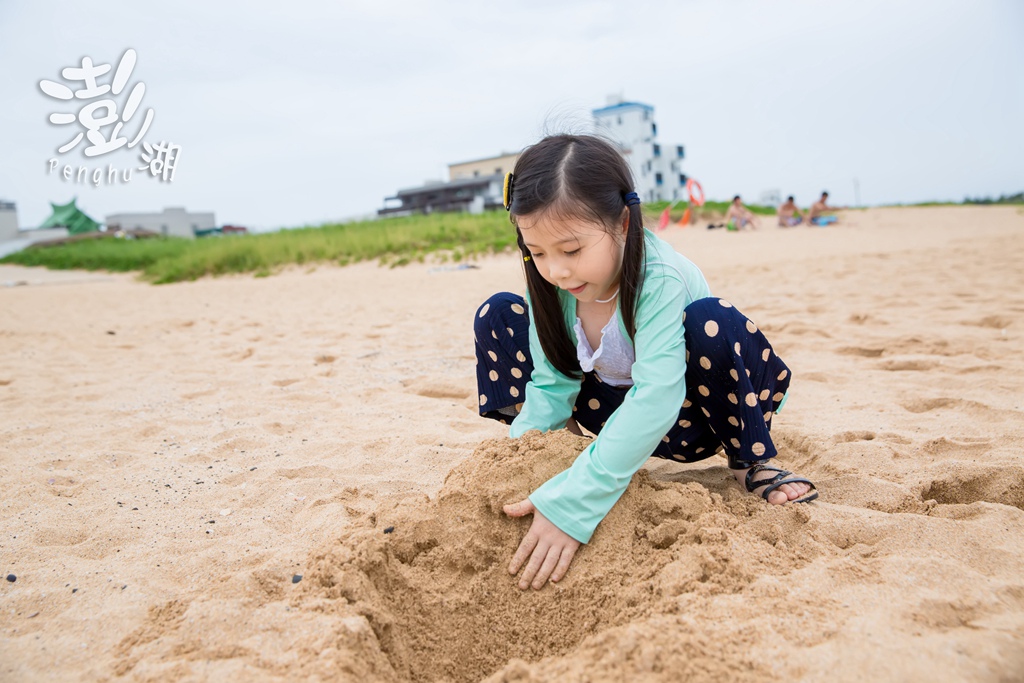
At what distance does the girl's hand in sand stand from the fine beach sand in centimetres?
3

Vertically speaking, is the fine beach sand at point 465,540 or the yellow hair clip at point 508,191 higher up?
the yellow hair clip at point 508,191

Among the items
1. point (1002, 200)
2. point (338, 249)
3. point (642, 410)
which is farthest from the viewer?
point (1002, 200)

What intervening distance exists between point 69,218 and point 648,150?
81.0 ft

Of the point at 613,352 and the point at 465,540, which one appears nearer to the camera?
the point at 465,540

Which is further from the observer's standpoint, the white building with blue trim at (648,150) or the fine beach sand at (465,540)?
the white building with blue trim at (648,150)

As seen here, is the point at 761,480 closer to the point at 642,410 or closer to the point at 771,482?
the point at 771,482

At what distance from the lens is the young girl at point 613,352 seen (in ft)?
4.86

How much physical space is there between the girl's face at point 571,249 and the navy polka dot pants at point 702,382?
23 cm

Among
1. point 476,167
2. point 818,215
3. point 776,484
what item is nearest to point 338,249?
point 776,484

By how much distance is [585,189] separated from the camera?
5.16 ft

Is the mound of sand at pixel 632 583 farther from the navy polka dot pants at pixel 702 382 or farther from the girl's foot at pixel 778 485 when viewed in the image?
the navy polka dot pants at pixel 702 382

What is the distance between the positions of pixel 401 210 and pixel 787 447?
28.3 m

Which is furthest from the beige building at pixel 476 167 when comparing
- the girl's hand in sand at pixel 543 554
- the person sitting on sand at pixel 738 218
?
the girl's hand in sand at pixel 543 554

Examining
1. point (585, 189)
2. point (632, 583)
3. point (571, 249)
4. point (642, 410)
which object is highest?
point (585, 189)
